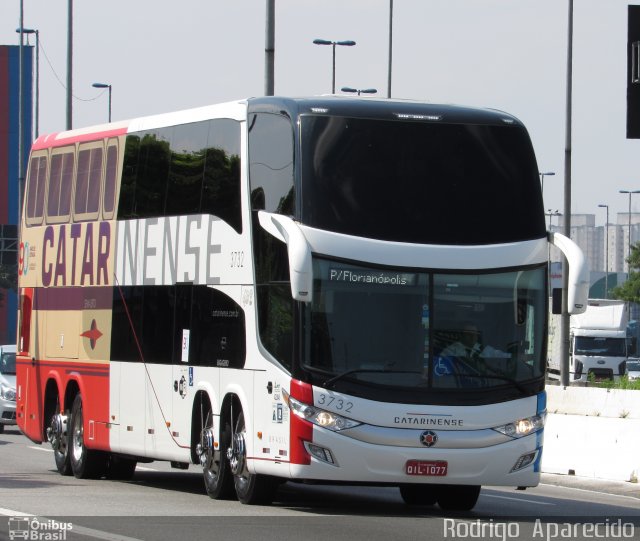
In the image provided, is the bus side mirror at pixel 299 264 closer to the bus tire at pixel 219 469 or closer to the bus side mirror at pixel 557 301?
the bus tire at pixel 219 469

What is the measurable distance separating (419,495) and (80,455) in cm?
552

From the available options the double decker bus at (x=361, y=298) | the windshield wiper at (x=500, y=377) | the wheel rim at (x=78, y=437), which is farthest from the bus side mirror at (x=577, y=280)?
the wheel rim at (x=78, y=437)

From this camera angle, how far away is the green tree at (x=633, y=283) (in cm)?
9881

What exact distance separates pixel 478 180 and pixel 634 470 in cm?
798

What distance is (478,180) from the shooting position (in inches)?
656

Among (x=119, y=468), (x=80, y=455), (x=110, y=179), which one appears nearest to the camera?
(x=110, y=179)

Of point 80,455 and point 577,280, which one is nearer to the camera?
point 577,280

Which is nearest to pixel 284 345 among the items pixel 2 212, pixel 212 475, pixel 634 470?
pixel 212 475

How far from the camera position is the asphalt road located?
14.2m

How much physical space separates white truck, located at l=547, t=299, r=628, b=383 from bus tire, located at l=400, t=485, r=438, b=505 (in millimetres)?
47299

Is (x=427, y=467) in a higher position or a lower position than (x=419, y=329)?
lower

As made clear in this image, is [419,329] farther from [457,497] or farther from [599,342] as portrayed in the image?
[599,342]

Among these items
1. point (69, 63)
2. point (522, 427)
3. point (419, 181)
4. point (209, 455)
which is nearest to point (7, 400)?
point (69, 63)

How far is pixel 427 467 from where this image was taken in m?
15.8
